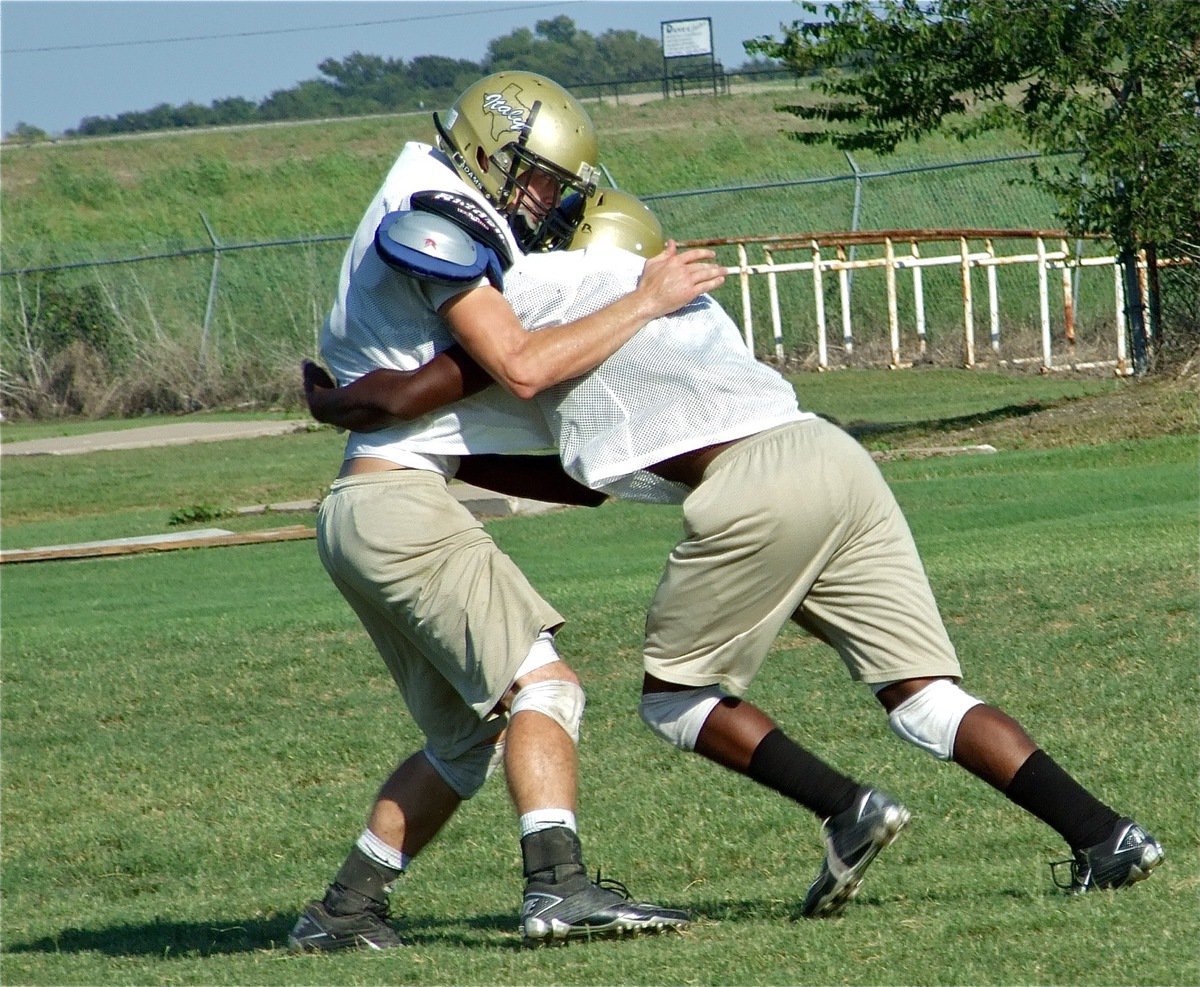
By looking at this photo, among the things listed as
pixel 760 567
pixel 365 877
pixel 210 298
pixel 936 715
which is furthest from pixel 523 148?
pixel 210 298

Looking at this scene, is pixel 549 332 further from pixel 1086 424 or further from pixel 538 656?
pixel 1086 424

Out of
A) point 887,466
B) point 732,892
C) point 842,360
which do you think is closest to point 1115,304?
point 842,360

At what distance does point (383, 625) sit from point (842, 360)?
2419 centimetres

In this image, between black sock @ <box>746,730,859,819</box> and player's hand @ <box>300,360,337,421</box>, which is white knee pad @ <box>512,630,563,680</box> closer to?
black sock @ <box>746,730,859,819</box>

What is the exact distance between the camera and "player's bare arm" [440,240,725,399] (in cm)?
394

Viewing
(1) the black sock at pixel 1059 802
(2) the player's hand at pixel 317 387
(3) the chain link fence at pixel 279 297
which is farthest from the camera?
(3) the chain link fence at pixel 279 297

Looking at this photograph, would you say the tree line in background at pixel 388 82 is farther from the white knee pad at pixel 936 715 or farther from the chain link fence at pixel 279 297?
the white knee pad at pixel 936 715

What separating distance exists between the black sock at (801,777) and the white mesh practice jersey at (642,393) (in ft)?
2.19

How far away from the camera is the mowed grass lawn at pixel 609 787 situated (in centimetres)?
378

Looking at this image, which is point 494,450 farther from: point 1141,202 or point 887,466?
point 1141,202

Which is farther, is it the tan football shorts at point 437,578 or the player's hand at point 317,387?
the player's hand at point 317,387

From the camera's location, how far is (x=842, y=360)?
28.0m

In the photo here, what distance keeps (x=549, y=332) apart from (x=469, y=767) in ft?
4.05

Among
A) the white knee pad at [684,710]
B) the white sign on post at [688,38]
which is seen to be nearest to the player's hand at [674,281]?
the white knee pad at [684,710]
